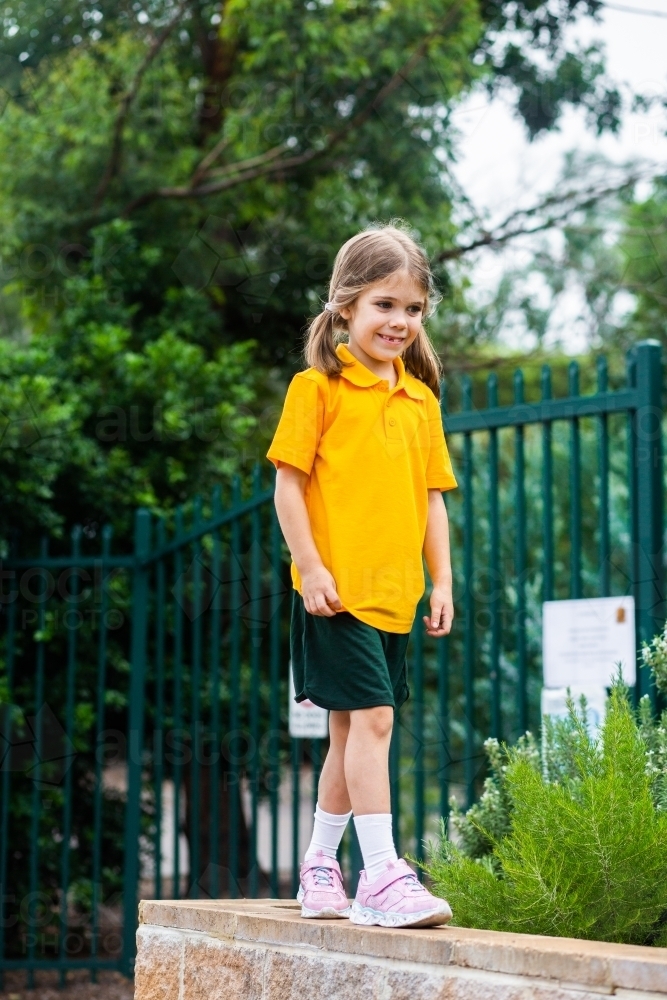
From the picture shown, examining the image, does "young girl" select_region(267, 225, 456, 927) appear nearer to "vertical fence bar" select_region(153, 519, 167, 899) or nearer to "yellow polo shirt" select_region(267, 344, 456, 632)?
"yellow polo shirt" select_region(267, 344, 456, 632)

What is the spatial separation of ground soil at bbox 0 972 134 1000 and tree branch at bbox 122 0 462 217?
4.88 metres

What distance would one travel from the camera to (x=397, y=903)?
8.08 ft

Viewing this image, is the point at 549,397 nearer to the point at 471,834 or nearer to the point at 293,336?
the point at 471,834

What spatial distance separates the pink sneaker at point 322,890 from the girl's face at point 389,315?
1217mm

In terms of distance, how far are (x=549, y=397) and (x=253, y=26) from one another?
15.6ft

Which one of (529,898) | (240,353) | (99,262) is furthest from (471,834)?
(99,262)

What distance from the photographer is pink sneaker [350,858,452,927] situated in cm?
243

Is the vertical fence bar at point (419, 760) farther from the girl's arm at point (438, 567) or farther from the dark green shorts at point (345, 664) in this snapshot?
the dark green shorts at point (345, 664)

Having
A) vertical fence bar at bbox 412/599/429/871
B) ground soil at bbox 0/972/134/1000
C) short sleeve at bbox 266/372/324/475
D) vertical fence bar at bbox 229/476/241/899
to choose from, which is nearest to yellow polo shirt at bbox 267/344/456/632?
short sleeve at bbox 266/372/324/475

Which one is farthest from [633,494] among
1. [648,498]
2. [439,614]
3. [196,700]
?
[196,700]

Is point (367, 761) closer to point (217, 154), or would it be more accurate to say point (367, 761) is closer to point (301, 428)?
point (301, 428)

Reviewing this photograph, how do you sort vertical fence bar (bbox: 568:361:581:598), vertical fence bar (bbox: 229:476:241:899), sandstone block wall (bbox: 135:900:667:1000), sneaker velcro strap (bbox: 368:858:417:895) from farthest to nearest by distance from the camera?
vertical fence bar (bbox: 229:476:241:899), vertical fence bar (bbox: 568:361:581:598), sneaker velcro strap (bbox: 368:858:417:895), sandstone block wall (bbox: 135:900:667:1000)

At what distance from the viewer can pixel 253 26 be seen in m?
7.66

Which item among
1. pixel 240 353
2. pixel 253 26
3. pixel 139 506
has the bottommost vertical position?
pixel 139 506
